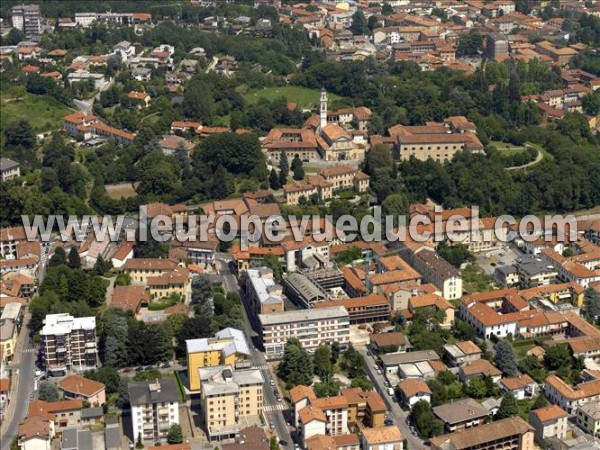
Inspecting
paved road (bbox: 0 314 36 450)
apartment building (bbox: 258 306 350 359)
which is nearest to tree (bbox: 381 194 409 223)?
apartment building (bbox: 258 306 350 359)

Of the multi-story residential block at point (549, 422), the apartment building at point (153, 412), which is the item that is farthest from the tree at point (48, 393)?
the multi-story residential block at point (549, 422)

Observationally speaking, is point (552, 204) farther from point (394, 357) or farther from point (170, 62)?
point (170, 62)

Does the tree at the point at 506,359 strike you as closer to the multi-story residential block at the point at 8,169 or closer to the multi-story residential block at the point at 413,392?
the multi-story residential block at the point at 413,392

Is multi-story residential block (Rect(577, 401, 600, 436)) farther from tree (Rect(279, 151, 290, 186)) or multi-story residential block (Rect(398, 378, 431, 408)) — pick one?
tree (Rect(279, 151, 290, 186))

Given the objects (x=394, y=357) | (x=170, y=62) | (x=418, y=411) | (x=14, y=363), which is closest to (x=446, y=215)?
(x=394, y=357)

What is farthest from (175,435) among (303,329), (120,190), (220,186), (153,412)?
(120,190)

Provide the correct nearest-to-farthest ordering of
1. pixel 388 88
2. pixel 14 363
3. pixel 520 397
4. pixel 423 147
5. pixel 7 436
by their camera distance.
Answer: pixel 7 436 < pixel 520 397 < pixel 14 363 < pixel 423 147 < pixel 388 88
